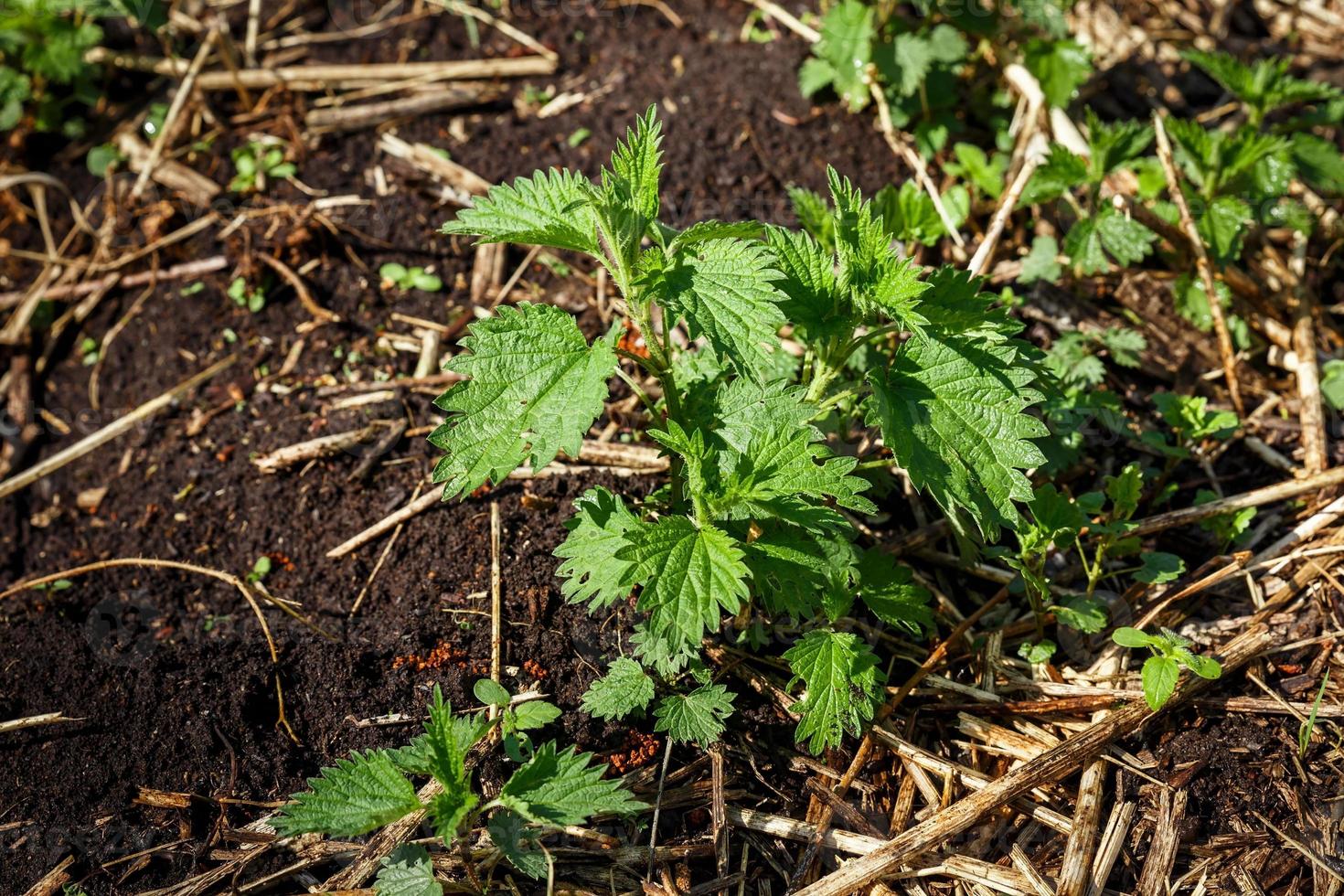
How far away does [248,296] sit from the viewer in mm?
3893

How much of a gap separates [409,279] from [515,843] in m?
2.29

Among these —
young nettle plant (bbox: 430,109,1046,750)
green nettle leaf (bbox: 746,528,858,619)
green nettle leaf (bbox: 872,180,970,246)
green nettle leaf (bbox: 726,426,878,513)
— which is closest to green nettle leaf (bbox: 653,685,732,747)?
young nettle plant (bbox: 430,109,1046,750)

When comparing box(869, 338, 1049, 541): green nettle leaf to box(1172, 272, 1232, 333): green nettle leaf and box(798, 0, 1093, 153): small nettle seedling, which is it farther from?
box(798, 0, 1093, 153): small nettle seedling

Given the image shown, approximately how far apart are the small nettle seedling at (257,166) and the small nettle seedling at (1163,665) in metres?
3.53

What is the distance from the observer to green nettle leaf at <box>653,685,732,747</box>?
100 inches

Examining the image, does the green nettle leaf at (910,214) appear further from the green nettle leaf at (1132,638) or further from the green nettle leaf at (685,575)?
the green nettle leaf at (685,575)

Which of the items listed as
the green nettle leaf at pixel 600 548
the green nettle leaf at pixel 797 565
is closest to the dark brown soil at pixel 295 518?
the green nettle leaf at pixel 600 548

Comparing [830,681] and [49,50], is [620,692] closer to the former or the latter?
[830,681]

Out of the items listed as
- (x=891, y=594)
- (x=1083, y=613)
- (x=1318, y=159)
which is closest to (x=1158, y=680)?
(x=1083, y=613)

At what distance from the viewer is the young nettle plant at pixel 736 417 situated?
2.28m

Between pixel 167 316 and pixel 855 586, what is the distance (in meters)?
2.84

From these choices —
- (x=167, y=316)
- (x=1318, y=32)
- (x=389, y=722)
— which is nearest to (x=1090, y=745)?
(x=389, y=722)

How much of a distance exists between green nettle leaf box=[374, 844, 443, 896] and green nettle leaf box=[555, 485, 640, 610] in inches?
25.8

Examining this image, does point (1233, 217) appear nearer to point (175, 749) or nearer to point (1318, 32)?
point (1318, 32)
